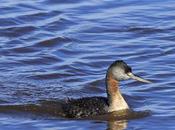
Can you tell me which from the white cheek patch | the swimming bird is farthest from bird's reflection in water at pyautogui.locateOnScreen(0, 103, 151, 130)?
the white cheek patch

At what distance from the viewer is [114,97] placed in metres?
14.1

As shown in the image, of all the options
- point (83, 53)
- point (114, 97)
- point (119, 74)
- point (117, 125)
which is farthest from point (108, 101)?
point (83, 53)

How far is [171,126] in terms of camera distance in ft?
43.4

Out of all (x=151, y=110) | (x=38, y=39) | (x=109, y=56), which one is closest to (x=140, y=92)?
(x=151, y=110)

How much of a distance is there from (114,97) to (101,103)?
25cm

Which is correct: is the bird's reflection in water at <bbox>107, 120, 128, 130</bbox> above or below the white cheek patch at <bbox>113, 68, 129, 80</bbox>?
below

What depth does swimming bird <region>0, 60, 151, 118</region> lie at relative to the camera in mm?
13867

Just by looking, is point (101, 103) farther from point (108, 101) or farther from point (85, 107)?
point (85, 107)

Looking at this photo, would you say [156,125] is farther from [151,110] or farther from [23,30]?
[23,30]

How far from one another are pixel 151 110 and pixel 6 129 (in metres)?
2.47

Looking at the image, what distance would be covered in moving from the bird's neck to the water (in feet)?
1.23

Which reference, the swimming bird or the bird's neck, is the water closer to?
the swimming bird

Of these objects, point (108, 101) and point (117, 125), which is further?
point (108, 101)

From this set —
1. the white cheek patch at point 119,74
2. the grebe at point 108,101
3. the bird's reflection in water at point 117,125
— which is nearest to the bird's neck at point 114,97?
the grebe at point 108,101
